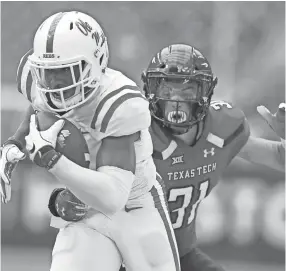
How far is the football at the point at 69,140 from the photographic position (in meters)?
2.31

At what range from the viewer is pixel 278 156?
122 inches

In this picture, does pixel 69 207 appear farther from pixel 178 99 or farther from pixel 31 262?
pixel 31 262

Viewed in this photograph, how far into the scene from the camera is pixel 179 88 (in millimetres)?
2752

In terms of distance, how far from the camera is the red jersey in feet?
9.29

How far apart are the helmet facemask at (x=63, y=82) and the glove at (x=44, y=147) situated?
0.09 m

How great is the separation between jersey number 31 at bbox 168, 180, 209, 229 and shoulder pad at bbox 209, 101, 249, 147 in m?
0.18

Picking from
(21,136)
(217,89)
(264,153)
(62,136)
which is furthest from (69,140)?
(217,89)

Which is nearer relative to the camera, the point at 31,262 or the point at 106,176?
the point at 106,176

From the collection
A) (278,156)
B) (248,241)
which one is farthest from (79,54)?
(248,241)

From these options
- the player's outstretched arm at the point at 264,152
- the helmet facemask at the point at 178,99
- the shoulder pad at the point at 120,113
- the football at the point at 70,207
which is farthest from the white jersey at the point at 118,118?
the player's outstretched arm at the point at 264,152

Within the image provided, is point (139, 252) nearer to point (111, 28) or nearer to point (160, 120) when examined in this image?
point (160, 120)

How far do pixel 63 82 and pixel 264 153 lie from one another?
106 centimetres

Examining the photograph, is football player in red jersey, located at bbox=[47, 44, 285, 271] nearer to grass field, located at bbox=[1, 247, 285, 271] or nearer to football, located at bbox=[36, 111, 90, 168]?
football, located at bbox=[36, 111, 90, 168]

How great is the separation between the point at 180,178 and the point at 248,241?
1.86m
